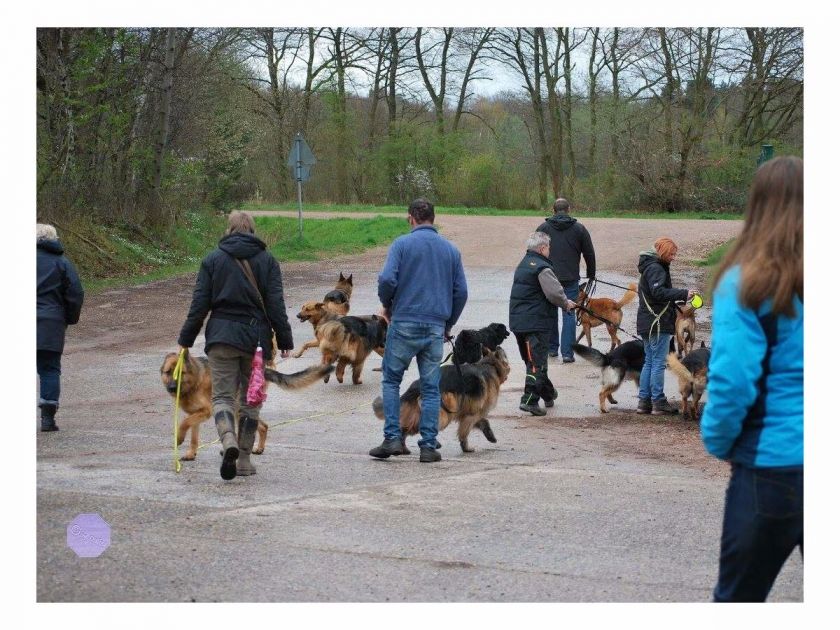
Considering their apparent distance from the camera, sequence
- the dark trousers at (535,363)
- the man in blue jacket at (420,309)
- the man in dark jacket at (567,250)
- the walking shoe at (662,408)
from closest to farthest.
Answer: the man in blue jacket at (420,309)
the dark trousers at (535,363)
the walking shoe at (662,408)
the man in dark jacket at (567,250)

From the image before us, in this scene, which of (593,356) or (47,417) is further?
(593,356)

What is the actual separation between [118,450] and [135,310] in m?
10.1

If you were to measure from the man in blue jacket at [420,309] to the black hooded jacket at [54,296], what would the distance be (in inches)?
111

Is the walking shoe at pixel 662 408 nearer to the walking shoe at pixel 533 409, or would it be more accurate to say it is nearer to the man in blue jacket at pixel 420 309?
the walking shoe at pixel 533 409

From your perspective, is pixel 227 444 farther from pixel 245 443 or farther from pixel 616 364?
pixel 616 364

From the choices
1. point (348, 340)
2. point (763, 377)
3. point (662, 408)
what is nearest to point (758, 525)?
point (763, 377)

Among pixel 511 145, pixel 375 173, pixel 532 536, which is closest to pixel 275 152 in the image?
pixel 375 173

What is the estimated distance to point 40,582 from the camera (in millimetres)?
5152

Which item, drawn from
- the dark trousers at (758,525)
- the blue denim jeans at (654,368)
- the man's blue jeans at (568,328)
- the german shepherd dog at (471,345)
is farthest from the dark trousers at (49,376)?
the dark trousers at (758,525)

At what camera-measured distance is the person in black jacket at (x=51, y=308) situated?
Answer: 358 inches

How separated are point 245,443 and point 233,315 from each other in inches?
37.3

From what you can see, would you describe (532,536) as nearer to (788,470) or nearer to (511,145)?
(788,470)

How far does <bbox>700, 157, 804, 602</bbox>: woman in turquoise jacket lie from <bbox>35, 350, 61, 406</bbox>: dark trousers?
6995 mm

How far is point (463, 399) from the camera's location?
28.9ft
